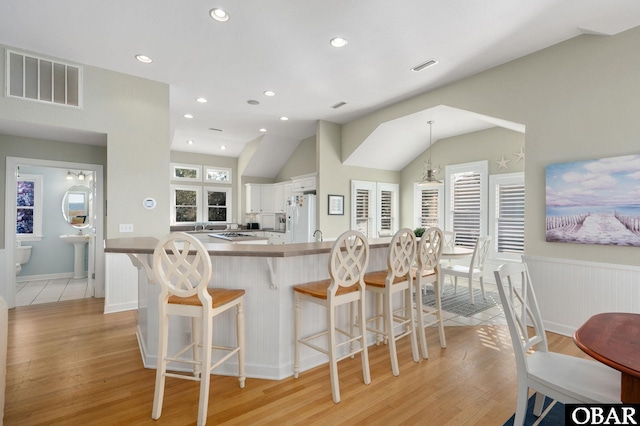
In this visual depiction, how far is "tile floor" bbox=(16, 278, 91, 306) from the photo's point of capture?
14.7 feet

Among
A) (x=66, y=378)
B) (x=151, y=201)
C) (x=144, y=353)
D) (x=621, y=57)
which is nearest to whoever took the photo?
(x=66, y=378)

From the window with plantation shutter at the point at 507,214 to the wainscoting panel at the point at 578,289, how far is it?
1.98 metres

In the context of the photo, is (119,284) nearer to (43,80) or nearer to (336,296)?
(43,80)

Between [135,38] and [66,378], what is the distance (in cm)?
319

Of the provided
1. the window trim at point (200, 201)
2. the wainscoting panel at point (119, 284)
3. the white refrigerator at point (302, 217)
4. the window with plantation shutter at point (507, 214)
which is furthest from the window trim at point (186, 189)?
the window with plantation shutter at point (507, 214)

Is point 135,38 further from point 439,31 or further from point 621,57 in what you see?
point 621,57

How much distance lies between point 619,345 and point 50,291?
22.4ft

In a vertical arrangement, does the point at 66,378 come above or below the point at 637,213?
below

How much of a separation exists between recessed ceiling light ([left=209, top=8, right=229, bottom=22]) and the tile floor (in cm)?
454

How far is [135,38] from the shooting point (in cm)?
308

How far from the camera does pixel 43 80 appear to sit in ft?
11.4

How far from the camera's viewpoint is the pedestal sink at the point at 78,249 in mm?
5730

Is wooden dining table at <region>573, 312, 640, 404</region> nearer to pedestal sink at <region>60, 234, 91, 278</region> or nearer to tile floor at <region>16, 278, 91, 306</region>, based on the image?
tile floor at <region>16, 278, 91, 306</region>

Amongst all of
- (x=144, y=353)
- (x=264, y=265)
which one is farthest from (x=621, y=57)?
(x=144, y=353)
